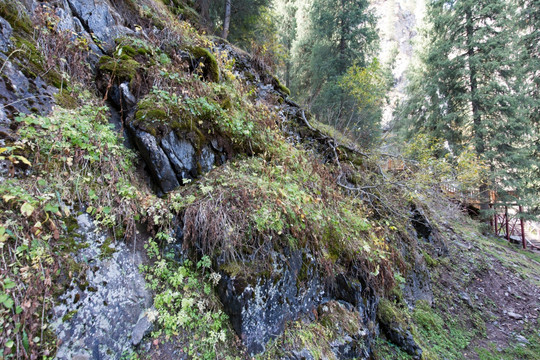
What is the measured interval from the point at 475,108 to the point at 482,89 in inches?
38.5

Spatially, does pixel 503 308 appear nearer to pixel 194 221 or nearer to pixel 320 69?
pixel 194 221

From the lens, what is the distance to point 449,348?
14.6 feet

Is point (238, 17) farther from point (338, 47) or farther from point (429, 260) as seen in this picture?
point (429, 260)

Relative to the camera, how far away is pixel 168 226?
2951mm

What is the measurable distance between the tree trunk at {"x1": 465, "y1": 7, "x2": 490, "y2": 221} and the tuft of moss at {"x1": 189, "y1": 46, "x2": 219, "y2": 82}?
1287cm

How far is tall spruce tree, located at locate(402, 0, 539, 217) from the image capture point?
1040 centimetres

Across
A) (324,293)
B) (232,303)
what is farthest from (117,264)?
(324,293)

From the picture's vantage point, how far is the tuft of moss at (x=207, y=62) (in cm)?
512

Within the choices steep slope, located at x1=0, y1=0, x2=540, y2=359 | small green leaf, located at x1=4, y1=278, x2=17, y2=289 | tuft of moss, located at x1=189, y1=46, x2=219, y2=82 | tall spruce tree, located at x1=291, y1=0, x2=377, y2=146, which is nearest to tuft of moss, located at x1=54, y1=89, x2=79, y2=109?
steep slope, located at x1=0, y1=0, x2=540, y2=359

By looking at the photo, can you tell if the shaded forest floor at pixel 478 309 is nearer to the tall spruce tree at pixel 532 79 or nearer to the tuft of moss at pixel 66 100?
the tall spruce tree at pixel 532 79

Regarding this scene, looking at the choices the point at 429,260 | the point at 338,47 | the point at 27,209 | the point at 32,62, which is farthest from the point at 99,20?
the point at 338,47

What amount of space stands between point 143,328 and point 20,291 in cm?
114

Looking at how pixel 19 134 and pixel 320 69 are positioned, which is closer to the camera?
pixel 19 134

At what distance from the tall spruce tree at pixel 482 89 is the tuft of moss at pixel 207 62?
458 inches
